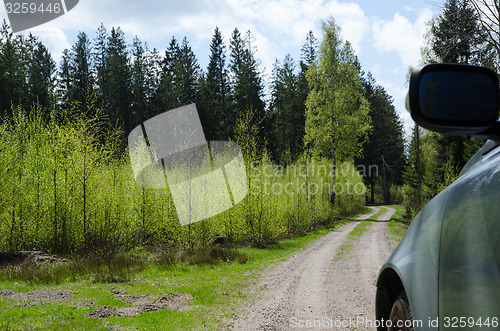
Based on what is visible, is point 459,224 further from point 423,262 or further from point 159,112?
point 159,112

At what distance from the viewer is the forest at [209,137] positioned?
50.4ft

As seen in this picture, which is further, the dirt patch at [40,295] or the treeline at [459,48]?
the treeline at [459,48]

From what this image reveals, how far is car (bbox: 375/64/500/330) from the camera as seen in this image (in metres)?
1.14

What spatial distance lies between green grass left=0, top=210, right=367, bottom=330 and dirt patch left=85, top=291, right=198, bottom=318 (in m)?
A: 0.22

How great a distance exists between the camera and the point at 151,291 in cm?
944

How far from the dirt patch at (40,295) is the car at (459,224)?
9.10 m

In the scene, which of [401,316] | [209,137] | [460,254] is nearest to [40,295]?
[401,316]

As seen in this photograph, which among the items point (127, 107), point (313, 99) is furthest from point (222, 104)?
point (313, 99)

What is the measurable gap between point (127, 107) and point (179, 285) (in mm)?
46438

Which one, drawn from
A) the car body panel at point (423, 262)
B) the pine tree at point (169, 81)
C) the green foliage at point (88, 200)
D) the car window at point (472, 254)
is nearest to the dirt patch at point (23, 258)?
the green foliage at point (88, 200)

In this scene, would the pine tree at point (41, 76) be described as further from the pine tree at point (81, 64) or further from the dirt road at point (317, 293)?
the dirt road at point (317, 293)

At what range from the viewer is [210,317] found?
7012 mm

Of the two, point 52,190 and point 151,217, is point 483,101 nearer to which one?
point 52,190

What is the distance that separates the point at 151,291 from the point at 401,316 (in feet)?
28.9
